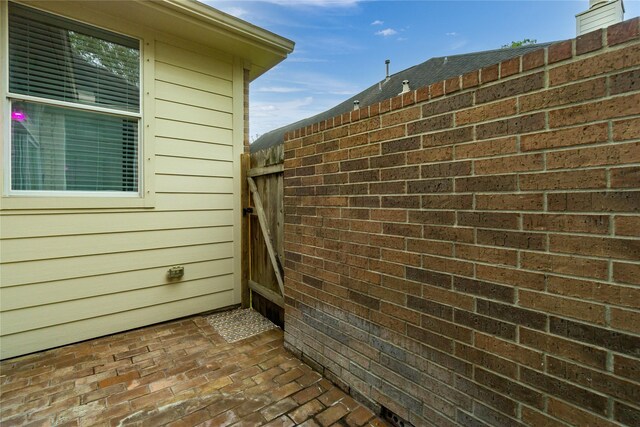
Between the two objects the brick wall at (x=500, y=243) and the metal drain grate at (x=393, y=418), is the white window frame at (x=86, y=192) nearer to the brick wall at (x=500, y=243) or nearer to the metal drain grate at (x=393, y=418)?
the brick wall at (x=500, y=243)

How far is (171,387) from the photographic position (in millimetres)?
1913

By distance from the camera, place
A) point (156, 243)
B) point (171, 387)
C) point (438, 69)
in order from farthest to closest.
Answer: point (438, 69) < point (156, 243) < point (171, 387)

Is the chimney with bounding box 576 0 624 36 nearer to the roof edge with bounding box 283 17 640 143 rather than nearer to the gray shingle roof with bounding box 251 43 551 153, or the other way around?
the roof edge with bounding box 283 17 640 143

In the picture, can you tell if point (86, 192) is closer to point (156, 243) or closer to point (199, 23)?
point (156, 243)

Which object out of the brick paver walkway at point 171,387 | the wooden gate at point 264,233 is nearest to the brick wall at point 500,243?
the brick paver walkway at point 171,387

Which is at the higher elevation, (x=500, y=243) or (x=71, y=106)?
(x=71, y=106)

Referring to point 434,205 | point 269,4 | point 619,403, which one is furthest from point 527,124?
point 269,4

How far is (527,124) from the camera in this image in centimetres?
111

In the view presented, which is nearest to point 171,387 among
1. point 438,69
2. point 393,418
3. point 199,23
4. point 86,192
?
point 393,418

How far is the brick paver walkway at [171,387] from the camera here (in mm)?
1648

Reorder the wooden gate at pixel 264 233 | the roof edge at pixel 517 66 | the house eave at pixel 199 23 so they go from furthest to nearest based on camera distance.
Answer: the wooden gate at pixel 264 233, the house eave at pixel 199 23, the roof edge at pixel 517 66

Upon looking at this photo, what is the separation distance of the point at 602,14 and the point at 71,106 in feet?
12.2

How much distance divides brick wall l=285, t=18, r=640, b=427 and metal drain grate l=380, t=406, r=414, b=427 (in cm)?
4

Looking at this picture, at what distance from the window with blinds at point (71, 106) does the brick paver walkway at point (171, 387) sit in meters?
1.38
